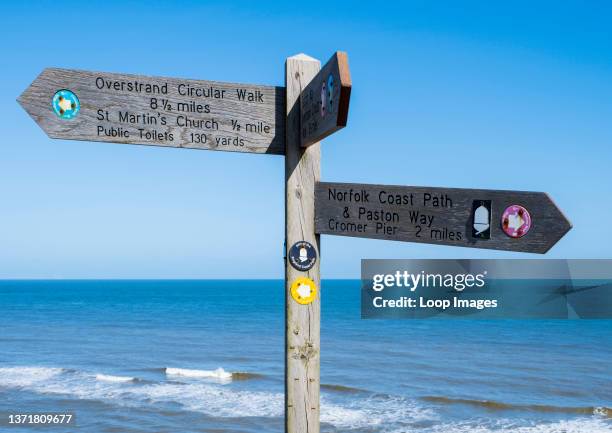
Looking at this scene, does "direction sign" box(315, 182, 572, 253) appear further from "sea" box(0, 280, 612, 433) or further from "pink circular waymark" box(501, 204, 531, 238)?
"sea" box(0, 280, 612, 433)

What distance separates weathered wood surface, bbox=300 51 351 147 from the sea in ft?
44.1

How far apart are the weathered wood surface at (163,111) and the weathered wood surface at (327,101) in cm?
23

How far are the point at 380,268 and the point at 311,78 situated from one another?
105 cm

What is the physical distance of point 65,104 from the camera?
310 cm

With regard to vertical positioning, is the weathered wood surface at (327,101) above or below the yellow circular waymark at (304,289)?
above

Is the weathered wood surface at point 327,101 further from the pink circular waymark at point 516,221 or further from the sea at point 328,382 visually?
the sea at point 328,382

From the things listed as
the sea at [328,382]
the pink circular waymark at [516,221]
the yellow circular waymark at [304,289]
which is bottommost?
the sea at [328,382]

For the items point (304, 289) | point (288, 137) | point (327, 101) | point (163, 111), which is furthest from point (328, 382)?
point (327, 101)

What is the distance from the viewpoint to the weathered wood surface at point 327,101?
8.30 feet

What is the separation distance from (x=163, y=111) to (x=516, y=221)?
1790mm

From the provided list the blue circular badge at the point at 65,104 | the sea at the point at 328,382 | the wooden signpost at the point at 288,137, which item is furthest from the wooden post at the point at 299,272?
the sea at the point at 328,382

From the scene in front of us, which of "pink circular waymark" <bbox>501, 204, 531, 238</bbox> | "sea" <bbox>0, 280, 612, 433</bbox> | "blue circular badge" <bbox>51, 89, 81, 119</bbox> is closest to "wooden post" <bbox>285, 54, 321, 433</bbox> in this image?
"pink circular waymark" <bbox>501, 204, 531, 238</bbox>

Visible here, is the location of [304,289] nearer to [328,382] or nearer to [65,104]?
[65,104]

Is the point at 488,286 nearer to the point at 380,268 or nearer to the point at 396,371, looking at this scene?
the point at 380,268
